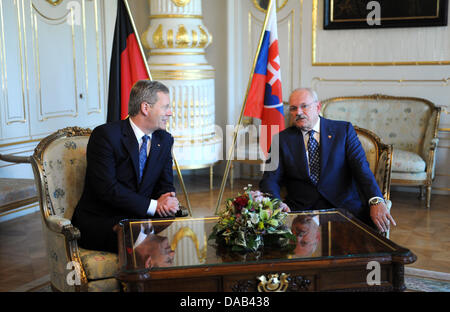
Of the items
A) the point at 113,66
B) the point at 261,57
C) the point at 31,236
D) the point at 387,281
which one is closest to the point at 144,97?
the point at 113,66

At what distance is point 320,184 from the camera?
10.3 feet

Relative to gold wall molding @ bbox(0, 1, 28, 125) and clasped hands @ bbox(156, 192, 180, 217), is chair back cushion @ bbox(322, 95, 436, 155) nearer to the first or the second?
gold wall molding @ bbox(0, 1, 28, 125)

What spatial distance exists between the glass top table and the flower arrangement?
0.14 ft

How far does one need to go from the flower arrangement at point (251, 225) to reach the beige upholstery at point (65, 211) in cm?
Result: 69

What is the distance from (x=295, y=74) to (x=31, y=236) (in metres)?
3.45

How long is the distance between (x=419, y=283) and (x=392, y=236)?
106 cm

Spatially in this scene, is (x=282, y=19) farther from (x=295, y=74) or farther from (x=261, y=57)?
(x=261, y=57)

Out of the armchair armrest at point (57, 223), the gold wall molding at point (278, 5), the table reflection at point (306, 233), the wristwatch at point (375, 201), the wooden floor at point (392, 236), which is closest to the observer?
the table reflection at point (306, 233)

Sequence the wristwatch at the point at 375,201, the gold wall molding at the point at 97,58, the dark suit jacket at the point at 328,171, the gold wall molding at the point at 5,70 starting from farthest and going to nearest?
the gold wall molding at the point at 97,58 → the gold wall molding at the point at 5,70 → the dark suit jacket at the point at 328,171 → the wristwatch at the point at 375,201

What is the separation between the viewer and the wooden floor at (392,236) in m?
3.71

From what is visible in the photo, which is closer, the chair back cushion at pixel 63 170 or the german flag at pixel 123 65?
the chair back cushion at pixel 63 170

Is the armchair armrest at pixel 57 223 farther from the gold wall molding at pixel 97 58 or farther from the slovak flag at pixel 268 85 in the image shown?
the gold wall molding at pixel 97 58

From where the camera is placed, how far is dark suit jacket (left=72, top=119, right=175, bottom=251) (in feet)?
9.20


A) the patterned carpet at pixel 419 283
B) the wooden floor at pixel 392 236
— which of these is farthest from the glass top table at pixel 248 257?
the wooden floor at pixel 392 236
